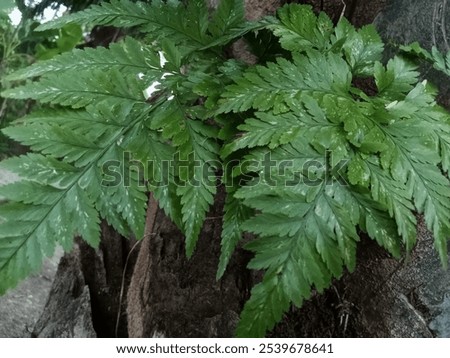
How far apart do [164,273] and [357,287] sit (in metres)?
0.77

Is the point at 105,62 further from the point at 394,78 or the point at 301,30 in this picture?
the point at 394,78

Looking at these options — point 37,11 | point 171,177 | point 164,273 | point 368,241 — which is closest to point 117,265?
point 164,273

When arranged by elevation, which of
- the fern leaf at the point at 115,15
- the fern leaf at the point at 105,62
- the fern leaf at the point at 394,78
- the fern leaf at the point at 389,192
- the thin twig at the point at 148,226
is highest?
the fern leaf at the point at 115,15

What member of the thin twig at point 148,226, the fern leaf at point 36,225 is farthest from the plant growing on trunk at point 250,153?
the thin twig at point 148,226

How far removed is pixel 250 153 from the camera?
4.62 ft

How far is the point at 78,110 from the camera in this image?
4.81 ft

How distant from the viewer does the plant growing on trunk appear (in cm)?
130

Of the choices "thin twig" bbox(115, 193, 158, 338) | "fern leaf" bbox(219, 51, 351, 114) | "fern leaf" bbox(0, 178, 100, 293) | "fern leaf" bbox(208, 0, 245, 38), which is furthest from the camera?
"thin twig" bbox(115, 193, 158, 338)

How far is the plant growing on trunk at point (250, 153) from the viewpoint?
A: 130 cm

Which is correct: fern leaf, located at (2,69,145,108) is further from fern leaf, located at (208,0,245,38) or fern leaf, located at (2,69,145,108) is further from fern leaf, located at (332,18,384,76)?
fern leaf, located at (332,18,384,76)

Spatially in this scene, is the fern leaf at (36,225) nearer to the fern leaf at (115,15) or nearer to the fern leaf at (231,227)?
the fern leaf at (231,227)
